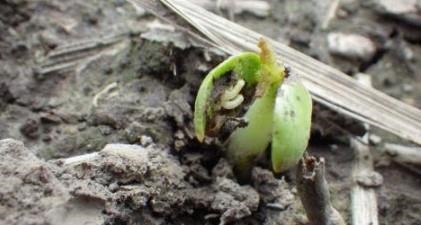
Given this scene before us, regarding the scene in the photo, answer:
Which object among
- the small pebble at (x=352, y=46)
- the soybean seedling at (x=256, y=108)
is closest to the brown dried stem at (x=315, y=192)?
the soybean seedling at (x=256, y=108)

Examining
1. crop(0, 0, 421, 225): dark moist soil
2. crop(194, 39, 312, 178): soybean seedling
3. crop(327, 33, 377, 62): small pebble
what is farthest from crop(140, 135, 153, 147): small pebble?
crop(327, 33, 377, 62): small pebble

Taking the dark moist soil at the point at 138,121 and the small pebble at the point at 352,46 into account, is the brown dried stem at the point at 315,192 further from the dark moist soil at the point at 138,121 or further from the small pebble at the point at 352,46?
the small pebble at the point at 352,46

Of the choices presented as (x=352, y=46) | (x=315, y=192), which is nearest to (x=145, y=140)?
(x=315, y=192)

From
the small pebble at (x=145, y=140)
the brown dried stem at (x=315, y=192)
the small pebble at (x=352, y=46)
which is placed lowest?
the small pebble at (x=145, y=140)

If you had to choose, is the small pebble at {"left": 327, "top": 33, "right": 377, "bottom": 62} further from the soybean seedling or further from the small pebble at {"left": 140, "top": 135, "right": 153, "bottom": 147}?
the small pebble at {"left": 140, "top": 135, "right": 153, "bottom": 147}

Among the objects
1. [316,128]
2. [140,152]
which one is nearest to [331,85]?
[316,128]

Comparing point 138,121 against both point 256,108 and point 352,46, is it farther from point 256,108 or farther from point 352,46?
point 352,46
